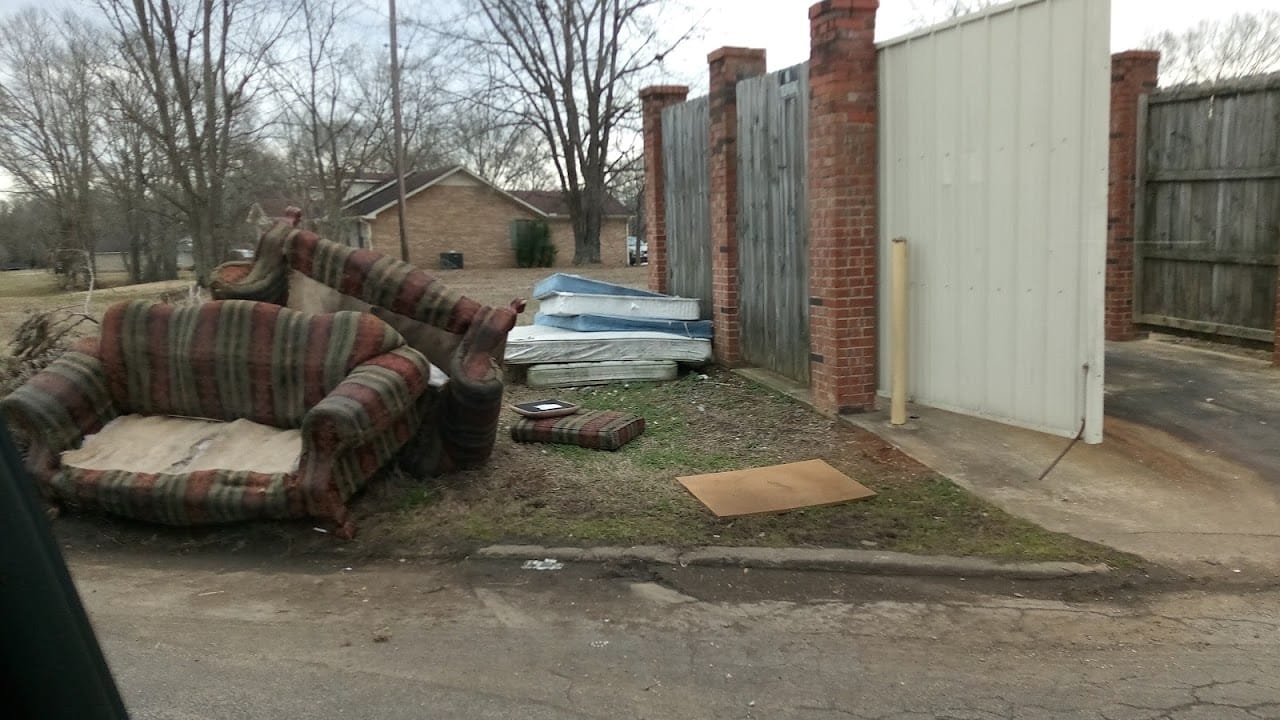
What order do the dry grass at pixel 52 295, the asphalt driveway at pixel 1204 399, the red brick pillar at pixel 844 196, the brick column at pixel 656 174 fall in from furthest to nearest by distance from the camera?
the dry grass at pixel 52 295, the brick column at pixel 656 174, the red brick pillar at pixel 844 196, the asphalt driveway at pixel 1204 399

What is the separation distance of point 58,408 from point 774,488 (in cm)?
423

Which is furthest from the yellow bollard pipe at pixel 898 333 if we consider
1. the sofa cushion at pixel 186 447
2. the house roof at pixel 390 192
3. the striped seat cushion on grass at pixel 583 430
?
the house roof at pixel 390 192

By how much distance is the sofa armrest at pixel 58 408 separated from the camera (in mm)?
5355

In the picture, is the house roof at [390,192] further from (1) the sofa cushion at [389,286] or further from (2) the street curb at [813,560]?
(2) the street curb at [813,560]

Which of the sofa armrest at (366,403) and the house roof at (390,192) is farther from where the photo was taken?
the house roof at (390,192)

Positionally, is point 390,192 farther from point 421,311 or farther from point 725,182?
point 421,311

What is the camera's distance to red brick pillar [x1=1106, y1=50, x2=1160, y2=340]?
A: 32.5 feet

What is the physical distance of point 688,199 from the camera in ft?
33.3

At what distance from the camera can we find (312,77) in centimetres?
2697

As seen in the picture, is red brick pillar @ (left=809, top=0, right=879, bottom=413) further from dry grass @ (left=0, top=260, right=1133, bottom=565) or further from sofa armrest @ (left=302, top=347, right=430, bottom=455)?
sofa armrest @ (left=302, top=347, right=430, bottom=455)

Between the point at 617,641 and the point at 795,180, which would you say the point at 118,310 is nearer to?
the point at 617,641

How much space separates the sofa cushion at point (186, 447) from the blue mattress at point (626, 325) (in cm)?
408

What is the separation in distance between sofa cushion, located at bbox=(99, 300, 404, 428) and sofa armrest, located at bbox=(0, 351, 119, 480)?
0.11 meters

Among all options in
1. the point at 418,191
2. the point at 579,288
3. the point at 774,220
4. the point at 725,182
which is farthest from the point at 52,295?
the point at 774,220
